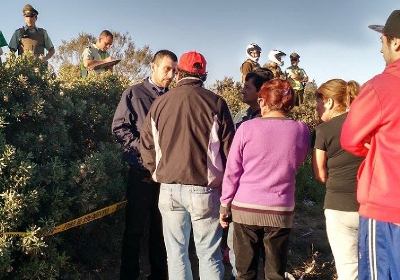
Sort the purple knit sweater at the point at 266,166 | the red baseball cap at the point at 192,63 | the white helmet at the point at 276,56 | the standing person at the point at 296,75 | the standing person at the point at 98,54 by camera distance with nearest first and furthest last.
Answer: the purple knit sweater at the point at 266,166
the red baseball cap at the point at 192,63
the standing person at the point at 98,54
the white helmet at the point at 276,56
the standing person at the point at 296,75

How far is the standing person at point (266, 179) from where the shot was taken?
3.38 meters

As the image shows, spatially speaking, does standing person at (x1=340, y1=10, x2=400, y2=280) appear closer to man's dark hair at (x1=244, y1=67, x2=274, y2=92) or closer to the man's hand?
the man's hand

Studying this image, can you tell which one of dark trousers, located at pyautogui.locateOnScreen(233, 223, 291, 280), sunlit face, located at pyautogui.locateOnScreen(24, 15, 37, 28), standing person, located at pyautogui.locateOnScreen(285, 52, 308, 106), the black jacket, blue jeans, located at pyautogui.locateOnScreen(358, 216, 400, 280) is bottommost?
dark trousers, located at pyautogui.locateOnScreen(233, 223, 291, 280)

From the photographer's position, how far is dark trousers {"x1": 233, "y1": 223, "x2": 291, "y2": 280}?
11.4 ft

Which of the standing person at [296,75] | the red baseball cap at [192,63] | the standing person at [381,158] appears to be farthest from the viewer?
the standing person at [296,75]

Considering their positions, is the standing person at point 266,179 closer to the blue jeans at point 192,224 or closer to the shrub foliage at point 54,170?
the blue jeans at point 192,224

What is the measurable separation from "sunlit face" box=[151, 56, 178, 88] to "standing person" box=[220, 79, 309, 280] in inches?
41.6

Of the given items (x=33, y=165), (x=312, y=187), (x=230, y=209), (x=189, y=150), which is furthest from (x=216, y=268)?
(x=312, y=187)

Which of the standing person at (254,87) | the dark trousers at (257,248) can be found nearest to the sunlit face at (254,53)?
the standing person at (254,87)

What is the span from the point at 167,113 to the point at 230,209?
87 cm

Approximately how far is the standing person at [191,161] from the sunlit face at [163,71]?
587 millimetres

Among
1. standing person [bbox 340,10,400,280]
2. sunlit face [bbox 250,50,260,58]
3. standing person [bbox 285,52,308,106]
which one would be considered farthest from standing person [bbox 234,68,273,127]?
standing person [bbox 285,52,308,106]

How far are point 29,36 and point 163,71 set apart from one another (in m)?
4.18

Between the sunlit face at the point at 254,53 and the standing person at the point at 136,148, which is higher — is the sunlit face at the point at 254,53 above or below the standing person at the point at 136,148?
above
